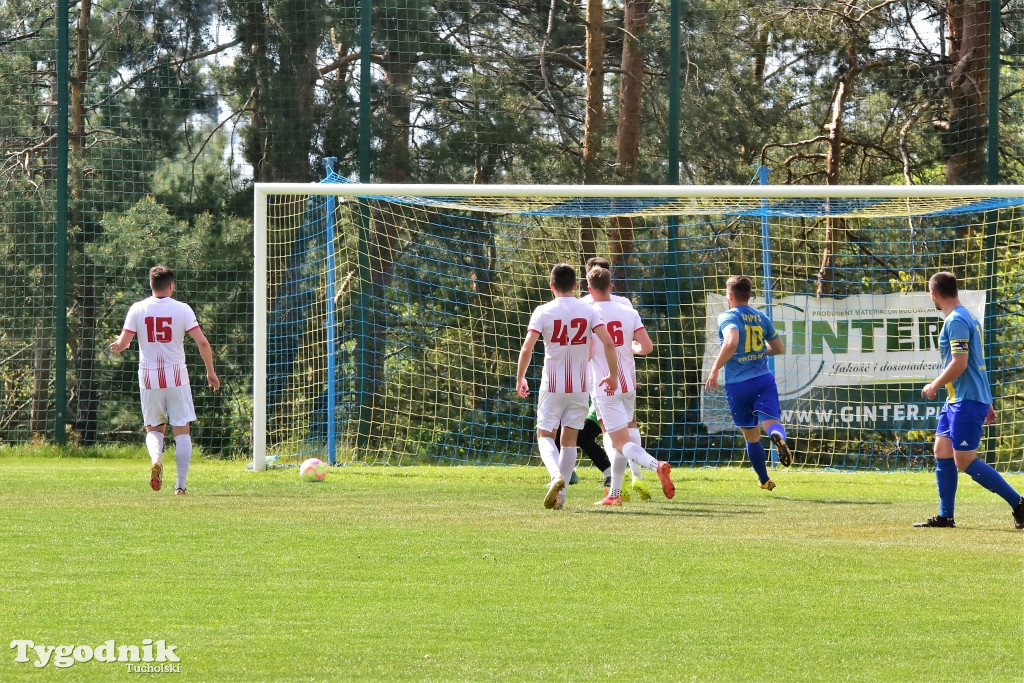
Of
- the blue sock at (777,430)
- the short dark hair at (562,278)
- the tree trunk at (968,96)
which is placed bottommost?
the blue sock at (777,430)

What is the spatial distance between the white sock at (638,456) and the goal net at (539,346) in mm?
3700

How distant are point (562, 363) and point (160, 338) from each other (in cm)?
326

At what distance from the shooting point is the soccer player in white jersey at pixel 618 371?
914 centimetres

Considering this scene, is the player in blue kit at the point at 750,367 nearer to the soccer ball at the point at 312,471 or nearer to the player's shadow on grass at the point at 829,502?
the player's shadow on grass at the point at 829,502

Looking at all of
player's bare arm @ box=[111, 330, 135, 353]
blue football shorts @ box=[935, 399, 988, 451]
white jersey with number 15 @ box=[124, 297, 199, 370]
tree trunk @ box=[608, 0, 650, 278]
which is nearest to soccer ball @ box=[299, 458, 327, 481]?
white jersey with number 15 @ box=[124, 297, 199, 370]

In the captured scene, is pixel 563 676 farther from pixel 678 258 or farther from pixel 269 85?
pixel 269 85

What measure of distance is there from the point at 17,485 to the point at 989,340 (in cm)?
950

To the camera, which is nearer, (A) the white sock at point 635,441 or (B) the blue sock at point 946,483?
(B) the blue sock at point 946,483

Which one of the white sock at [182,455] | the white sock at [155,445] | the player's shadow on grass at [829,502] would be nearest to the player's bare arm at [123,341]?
the white sock at [155,445]

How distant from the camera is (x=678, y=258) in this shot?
14125 mm

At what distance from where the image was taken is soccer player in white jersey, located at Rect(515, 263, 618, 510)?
8766 mm

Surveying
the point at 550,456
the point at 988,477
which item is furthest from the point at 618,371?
the point at 988,477

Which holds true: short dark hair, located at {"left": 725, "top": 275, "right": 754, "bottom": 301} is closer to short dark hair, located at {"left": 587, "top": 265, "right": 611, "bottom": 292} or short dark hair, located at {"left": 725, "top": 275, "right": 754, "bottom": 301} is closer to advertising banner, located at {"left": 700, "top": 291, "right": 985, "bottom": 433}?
short dark hair, located at {"left": 587, "top": 265, "right": 611, "bottom": 292}

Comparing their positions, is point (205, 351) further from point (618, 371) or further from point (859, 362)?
point (859, 362)
